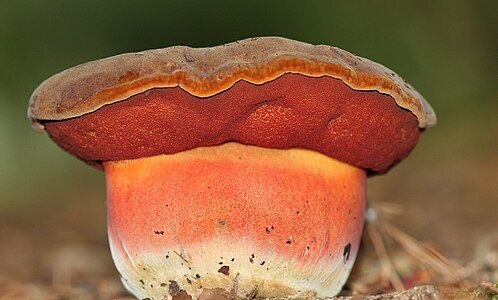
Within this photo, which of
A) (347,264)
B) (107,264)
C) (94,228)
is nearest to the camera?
(347,264)

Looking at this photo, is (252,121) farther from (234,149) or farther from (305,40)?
(305,40)

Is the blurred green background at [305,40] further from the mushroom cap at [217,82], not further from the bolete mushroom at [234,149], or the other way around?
the mushroom cap at [217,82]

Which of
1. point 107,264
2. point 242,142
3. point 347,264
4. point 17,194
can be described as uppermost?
point 242,142

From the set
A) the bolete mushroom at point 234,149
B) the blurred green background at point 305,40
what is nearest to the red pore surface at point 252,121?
the bolete mushroom at point 234,149

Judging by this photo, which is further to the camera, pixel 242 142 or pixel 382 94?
pixel 242 142

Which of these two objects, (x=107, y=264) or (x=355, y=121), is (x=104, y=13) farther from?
(x=355, y=121)

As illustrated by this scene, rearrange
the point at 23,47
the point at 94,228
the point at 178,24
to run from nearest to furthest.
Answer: the point at 94,228
the point at 178,24
the point at 23,47

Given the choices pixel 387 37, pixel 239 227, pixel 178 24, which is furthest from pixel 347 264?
pixel 178 24
